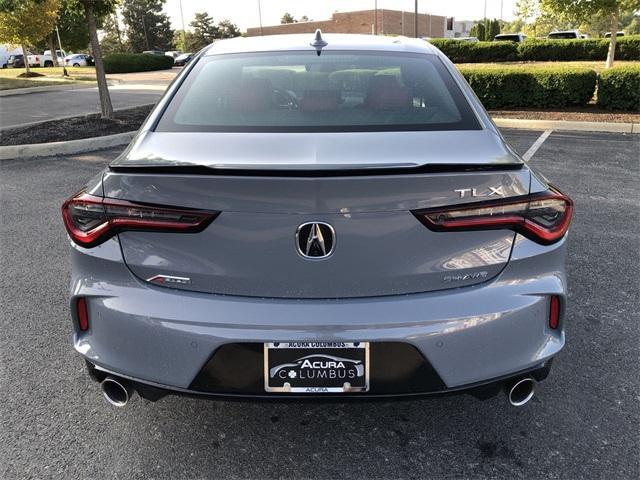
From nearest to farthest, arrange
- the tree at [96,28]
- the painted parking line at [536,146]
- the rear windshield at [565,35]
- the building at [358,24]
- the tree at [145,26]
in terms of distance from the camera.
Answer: the painted parking line at [536,146], the tree at [96,28], the rear windshield at [565,35], the building at [358,24], the tree at [145,26]

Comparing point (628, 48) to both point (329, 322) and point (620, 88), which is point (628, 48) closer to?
point (620, 88)

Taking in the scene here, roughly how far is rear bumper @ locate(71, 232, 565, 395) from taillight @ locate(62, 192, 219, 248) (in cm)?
6

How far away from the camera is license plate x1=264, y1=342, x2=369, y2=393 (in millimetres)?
1966

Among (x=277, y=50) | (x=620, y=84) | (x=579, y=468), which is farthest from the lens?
(x=620, y=84)

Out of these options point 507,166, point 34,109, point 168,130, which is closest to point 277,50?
point 168,130

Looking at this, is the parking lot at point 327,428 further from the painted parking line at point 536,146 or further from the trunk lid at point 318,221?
the painted parking line at point 536,146

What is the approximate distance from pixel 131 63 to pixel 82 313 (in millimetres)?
45301

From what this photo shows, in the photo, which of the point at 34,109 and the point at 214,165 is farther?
the point at 34,109

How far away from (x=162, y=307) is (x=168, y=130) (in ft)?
2.76

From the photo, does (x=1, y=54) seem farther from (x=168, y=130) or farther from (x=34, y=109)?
(x=168, y=130)

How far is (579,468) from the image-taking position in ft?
7.51

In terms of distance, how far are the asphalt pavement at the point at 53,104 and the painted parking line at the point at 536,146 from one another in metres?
9.76

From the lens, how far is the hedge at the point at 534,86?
1241 centimetres

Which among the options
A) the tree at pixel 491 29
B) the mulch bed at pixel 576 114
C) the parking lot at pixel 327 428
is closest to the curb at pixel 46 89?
the mulch bed at pixel 576 114
